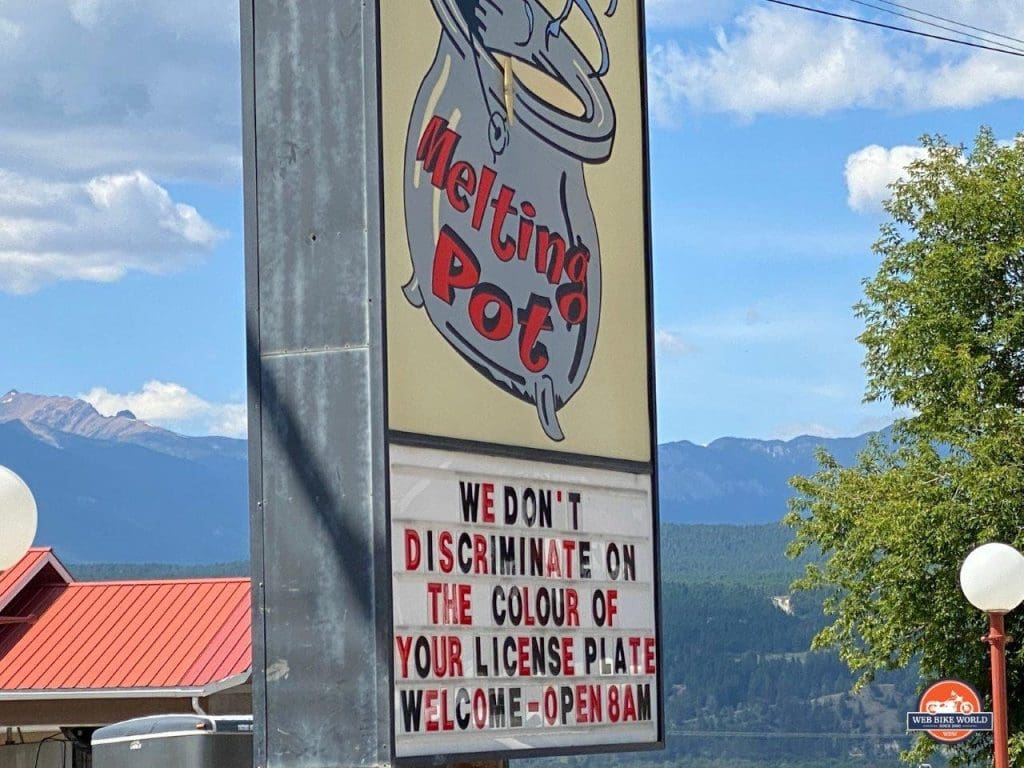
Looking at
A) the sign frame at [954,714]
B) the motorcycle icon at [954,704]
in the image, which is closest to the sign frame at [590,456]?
the sign frame at [954,714]

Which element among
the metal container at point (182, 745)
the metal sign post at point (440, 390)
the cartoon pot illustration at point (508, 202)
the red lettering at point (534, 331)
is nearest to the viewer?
the metal sign post at point (440, 390)

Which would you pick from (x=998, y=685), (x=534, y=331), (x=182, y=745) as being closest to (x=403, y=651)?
(x=534, y=331)

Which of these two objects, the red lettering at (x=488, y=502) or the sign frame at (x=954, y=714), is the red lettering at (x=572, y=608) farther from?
the sign frame at (x=954, y=714)

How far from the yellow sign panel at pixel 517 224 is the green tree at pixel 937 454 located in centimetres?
2220

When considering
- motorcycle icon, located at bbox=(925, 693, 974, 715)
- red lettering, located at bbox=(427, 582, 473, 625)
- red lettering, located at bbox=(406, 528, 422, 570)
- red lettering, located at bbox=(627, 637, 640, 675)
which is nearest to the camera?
red lettering, located at bbox=(406, 528, 422, 570)

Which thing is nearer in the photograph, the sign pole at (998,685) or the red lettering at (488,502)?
the red lettering at (488,502)

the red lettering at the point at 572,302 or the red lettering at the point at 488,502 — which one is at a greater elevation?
the red lettering at the point at 572,302

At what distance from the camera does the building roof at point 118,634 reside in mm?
23734

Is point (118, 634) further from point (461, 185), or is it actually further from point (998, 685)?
point (461, 185)

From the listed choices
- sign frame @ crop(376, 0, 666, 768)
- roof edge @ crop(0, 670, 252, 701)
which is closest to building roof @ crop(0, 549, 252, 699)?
roof edge @ crop(0, 670, 252, 701)

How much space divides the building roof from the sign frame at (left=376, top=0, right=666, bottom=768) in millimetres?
14231

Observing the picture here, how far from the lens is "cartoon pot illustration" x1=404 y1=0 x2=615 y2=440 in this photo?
26.9ft

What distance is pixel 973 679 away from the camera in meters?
32.8

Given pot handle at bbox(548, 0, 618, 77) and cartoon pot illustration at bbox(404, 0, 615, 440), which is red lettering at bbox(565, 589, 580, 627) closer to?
cartoon pot illustration at bbox(404, 0, 615, 440)
